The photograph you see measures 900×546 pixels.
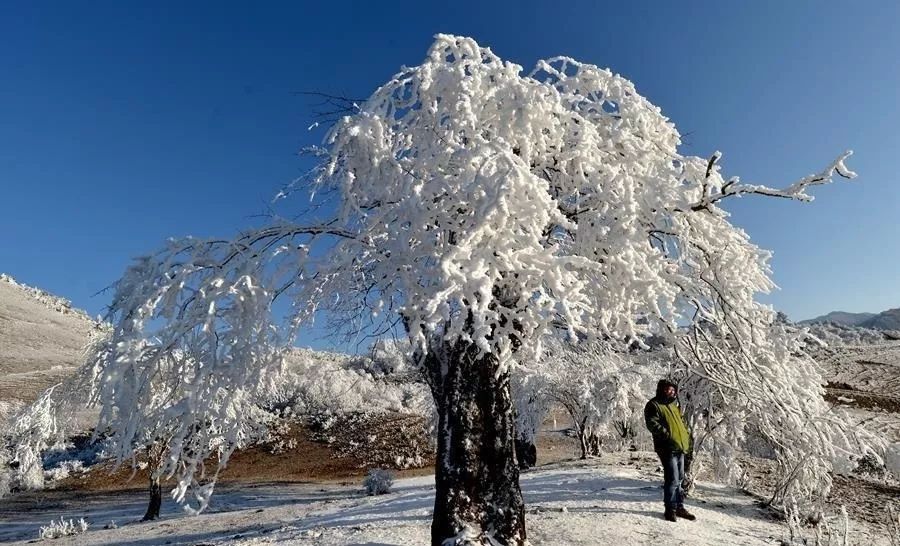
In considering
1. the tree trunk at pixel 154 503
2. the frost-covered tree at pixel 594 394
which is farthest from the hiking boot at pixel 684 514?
the tree trunk at pixel 154 503

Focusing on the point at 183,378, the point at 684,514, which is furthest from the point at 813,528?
the point at 183,378

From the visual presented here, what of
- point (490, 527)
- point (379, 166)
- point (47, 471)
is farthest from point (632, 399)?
point (47, 471)

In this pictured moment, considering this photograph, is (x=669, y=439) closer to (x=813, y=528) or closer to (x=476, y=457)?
(x=813, y=528)

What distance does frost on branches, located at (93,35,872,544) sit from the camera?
4.77 meters

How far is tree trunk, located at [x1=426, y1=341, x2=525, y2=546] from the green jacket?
7.44 feet

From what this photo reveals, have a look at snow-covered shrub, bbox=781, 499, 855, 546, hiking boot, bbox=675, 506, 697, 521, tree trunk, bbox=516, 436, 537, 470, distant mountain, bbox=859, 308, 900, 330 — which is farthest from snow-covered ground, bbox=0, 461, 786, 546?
distant mountain, bbox=859, 308, 900, 330

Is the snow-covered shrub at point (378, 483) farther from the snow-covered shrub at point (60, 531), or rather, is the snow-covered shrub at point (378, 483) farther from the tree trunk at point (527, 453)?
the snow-covered shrub at point (60, 531)

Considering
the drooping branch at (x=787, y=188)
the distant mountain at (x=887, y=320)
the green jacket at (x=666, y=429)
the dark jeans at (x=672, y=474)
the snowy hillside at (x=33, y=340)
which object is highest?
the distant mountain at (x=887, y=320)

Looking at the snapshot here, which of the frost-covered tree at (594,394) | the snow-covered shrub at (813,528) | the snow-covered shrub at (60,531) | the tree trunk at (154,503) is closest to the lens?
the snow-covered shrub at (813,528)

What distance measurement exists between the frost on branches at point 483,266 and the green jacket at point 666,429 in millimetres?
838

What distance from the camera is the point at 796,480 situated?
7.70 meters

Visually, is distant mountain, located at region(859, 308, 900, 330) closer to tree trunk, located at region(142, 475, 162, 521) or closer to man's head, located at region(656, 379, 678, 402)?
man's head, located at region(656, 379, 678, 402)

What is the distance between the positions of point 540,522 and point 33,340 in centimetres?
5152

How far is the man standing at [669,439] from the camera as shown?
7316 mm
